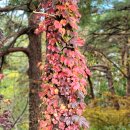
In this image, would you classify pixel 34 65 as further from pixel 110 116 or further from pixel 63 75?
pixel 63 75

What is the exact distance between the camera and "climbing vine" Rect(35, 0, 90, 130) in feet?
13.3

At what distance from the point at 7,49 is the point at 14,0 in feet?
7.14

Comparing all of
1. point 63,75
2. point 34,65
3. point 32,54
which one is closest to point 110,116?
point 34,65

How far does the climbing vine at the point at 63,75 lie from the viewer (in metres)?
4.05

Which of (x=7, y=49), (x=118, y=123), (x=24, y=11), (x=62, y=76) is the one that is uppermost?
(x=24, y=11)

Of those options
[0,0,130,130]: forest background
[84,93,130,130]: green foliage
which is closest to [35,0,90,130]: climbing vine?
[0,0,130,130]: forest background

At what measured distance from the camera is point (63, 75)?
4.07 m

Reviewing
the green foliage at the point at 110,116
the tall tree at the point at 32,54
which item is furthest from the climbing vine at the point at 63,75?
the green foliage at the point at 110,116

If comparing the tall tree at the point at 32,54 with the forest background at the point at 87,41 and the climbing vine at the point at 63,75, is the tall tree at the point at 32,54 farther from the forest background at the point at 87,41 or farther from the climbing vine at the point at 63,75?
the climbing vine at the point at 63,75

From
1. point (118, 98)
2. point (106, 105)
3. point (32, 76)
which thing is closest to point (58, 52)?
point (32, 76)

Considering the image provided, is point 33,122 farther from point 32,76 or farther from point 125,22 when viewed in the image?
point 125,22

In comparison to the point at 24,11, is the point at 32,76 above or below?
below

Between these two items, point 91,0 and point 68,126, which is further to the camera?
point 91,0

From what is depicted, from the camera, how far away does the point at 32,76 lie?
877cm
